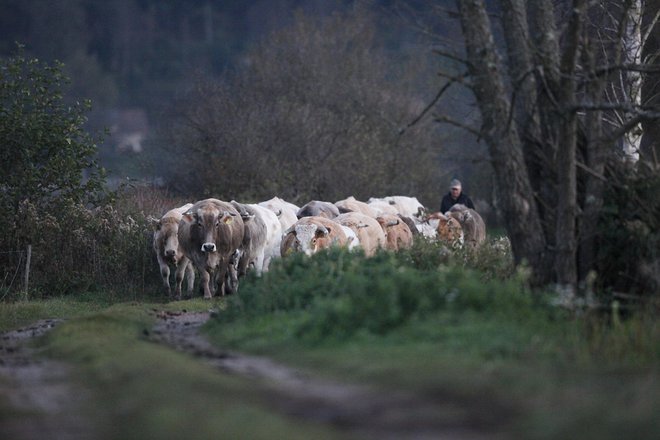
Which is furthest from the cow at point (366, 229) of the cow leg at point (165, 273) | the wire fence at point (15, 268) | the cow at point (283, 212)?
the wire fence at point (15, 268)

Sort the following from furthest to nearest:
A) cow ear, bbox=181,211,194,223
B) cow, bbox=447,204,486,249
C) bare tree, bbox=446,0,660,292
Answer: cow, bbox=447,204,486,249 < cow ear, bbox=181,211,194,223 < bare tree, bbox=446,0,660,292

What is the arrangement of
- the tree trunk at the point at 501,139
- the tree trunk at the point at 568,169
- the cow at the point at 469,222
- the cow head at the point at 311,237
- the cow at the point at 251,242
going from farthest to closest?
the cow at the point at 469,222 → the cow at the point at 251,242 → the cow head at the point at 311,237 → the tree trunk at the point at 501,139 → the tree trunk at the point at 568,169

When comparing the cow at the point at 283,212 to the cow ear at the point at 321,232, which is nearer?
the cow ear at the point at 321,232

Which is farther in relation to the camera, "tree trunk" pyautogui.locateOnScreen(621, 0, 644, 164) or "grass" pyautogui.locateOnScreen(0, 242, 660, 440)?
"tree trunk" pyautogui.locateOnScreen(621, 0, 644, 164)

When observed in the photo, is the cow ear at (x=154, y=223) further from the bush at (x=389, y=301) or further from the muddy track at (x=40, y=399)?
the bush at (x=389, y=301)

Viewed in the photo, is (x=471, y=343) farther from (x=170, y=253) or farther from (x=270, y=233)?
(x=270, y=233)

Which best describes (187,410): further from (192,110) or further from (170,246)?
(192,110)

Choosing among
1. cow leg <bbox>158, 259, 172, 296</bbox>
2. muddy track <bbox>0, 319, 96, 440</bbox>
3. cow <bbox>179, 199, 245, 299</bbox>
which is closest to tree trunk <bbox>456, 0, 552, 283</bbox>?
muddy track <bbox>0, 319, 96, 440</bbox>

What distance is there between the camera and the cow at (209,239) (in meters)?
24.6

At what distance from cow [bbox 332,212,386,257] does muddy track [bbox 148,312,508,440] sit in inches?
556

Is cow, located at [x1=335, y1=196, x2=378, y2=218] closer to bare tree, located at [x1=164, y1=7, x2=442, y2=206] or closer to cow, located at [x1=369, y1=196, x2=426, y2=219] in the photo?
cow, located at [x1=369, y1=196, x2=426, y2=219]

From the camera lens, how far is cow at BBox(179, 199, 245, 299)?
80.8 feet

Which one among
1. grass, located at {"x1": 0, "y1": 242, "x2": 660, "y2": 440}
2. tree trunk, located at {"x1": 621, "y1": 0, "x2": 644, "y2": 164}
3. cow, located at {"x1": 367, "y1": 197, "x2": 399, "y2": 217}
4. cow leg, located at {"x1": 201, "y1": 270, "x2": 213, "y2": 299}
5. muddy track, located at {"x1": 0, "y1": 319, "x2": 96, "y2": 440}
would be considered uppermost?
tree trunk, located at {"x1": 621, "y1": 0, "x2": 644, "y2": 164}

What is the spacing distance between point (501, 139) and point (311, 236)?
8874mm
